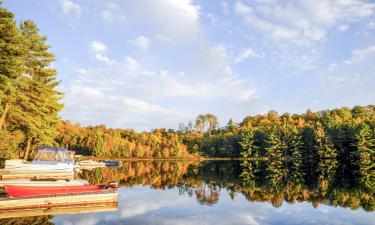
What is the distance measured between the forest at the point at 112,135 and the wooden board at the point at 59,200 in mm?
11632

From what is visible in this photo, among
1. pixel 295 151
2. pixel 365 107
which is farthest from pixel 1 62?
pixel 365 107

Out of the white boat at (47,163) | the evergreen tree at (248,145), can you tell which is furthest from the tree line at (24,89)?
the evergreen tree at (248,145)

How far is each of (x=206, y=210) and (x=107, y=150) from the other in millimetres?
70663

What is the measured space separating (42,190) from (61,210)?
1993 millimetres

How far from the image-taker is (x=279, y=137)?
9388 cm

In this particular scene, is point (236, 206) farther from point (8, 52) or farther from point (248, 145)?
point (248, 145)

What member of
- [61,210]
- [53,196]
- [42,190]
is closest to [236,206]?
[61,210]

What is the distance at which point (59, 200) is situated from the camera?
1948cm

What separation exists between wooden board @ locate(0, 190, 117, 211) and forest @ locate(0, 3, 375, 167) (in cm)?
1163

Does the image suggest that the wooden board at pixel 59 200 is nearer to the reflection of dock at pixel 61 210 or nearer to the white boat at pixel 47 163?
the reflection of dock at pixel 61 210

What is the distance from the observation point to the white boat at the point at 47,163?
32219 mm

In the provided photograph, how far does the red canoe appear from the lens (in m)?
19.4

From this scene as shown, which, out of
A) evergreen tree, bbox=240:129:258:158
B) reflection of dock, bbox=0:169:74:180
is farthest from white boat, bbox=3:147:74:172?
evergreen tree, bbox=240:129:258:158

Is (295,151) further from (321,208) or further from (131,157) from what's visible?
(321,208)
